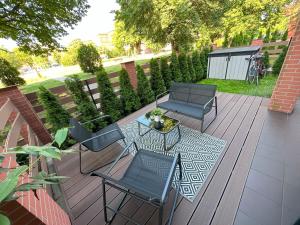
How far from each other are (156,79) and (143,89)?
656 mm

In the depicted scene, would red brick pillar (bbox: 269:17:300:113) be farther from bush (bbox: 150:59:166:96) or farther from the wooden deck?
bush (bbox: 150:59:166:96)

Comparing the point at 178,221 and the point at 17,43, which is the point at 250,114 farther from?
the point at 17,43

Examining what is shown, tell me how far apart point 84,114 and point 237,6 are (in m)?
11.6

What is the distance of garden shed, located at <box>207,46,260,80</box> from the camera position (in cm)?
549

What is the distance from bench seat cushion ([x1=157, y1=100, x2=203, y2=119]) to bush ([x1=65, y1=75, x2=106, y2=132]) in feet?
5.17

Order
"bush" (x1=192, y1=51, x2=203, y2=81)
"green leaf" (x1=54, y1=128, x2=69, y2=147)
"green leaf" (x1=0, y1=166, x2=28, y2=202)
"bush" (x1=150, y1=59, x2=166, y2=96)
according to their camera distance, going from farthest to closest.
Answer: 1. "bush" (x1=192, y1=51, x2=203, y2=81)
2. "bush" (x1=150, y1=59, x2=166, y2=96)
3. "green leaf" (x1=54, y1=128, x2=69, y2=147)
4. "green leaf" (x1=0, y1=166, x2=28, y2=202)

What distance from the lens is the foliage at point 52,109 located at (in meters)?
2.84

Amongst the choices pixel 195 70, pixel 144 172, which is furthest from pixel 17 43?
pixel 144 172

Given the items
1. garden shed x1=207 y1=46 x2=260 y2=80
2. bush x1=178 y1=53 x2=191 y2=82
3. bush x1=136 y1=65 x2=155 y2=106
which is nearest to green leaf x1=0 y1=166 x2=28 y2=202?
bush x1=136 y1=65 x2=155 y2=106

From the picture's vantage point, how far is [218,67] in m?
6.33

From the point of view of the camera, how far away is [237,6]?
380 inches

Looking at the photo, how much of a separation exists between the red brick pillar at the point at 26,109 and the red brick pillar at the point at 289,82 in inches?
Answer: 189

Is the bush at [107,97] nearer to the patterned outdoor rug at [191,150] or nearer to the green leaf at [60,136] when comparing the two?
the patterned outdoor rug at [191,150]

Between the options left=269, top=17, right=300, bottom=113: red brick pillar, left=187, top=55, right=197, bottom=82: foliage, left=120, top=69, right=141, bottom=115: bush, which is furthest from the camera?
left=187, top=55, right=197, bottom=82: foliage
